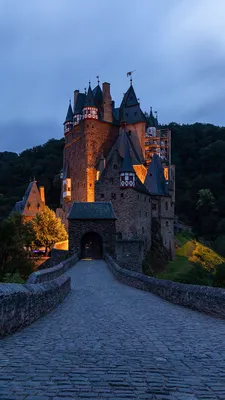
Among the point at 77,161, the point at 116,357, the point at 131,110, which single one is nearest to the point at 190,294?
the point at 116,357

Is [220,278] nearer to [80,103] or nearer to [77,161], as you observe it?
[77,161]

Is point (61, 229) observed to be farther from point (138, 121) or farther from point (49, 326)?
point (49, 326)

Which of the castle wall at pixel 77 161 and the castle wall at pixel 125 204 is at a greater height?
the castle wall at pixel 77 161

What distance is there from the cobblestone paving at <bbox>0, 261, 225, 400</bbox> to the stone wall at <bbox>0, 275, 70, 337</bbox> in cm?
21

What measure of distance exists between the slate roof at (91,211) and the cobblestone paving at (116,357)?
2194cm

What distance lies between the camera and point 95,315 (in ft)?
32.8

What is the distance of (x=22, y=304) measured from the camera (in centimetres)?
791

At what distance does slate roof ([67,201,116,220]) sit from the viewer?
107 ft

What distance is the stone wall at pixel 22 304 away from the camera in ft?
22.7

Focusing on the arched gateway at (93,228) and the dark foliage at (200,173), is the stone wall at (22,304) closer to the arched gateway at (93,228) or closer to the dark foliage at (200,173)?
the arched gateway at (93,228)

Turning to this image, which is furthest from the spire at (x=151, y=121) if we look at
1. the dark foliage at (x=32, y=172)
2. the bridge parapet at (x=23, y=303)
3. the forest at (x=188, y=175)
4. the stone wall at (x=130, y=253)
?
the bridge parapet at (x=23, y=303)

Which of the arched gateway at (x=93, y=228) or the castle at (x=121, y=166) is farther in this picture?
the castle at (x=121, y=166)

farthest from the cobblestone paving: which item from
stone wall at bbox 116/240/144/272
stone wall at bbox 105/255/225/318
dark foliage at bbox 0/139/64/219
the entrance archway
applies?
dark foliage at bbox 0/139/64/219

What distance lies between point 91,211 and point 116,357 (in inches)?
1104
